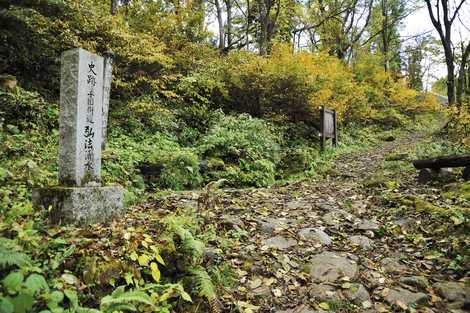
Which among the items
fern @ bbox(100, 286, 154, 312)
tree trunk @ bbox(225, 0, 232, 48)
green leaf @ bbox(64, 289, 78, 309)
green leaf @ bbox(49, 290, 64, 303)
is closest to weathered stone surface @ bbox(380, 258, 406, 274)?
fern @ bbox(100, 286, 154, 312)

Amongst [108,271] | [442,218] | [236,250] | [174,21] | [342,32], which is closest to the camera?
[108,271]

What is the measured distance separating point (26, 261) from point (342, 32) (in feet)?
82.5

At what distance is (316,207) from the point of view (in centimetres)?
619

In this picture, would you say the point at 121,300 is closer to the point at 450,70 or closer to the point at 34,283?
the point at 34,283

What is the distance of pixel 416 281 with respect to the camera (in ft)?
12.0

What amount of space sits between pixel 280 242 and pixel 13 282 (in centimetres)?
318

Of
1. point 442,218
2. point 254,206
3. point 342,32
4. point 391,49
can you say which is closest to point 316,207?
point 254,206

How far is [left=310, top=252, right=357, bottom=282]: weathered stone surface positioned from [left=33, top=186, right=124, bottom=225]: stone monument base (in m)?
2.76

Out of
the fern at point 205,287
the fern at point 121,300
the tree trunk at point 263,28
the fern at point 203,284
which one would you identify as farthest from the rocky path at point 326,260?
the tree trunk at point 263,28

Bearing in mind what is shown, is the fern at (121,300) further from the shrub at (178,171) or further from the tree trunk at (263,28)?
the tree trunk at (263,28)

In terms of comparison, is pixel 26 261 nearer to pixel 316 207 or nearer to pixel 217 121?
pixel 316 207

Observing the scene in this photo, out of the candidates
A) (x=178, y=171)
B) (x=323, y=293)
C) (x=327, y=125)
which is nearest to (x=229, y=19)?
(x=327, y=125)

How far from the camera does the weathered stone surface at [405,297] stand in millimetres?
3330

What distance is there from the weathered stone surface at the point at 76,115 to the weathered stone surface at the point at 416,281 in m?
4.09
